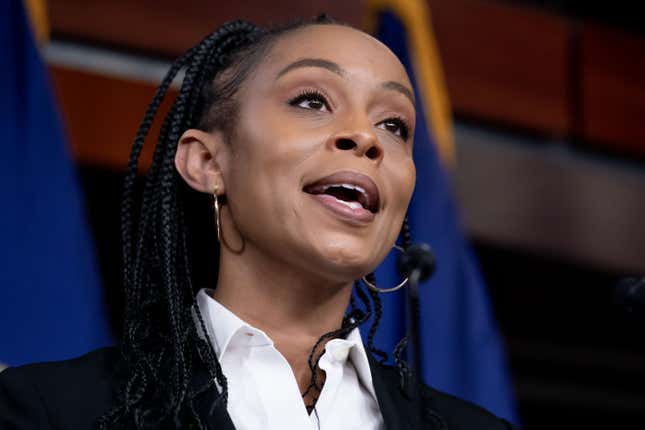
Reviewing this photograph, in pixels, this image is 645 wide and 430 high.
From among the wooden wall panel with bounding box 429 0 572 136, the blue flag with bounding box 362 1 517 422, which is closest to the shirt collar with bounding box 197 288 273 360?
the blue flag with bounding box 362 1 517 422

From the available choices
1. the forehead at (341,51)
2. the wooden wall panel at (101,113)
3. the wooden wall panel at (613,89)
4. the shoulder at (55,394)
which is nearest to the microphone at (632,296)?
the forehead at (341,51)

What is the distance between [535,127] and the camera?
291 cm

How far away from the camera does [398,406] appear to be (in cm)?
104

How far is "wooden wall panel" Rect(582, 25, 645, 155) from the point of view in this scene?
9.71 ft

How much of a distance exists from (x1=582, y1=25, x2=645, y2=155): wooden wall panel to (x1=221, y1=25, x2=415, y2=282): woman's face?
→ 1.97 m

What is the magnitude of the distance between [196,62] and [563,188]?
1.89 metres

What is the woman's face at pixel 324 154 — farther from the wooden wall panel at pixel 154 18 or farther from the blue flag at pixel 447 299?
the wooden wall panel at pixel 154 18

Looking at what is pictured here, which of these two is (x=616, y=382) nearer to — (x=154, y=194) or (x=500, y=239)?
(x=500, y=239)

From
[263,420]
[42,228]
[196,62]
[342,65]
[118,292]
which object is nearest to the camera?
[263,420]

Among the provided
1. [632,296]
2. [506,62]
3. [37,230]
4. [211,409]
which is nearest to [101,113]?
[37,230]

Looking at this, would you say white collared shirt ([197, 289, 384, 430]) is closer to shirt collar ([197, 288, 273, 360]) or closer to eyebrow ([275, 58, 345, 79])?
shirt collar ([197, 288, 273, 360])

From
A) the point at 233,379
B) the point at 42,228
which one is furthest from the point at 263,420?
the point at 42,228

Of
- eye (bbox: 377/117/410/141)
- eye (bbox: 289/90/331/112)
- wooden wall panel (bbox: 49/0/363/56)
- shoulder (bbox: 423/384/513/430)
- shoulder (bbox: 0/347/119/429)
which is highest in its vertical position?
wooden wall panel (bbox: 49/0/363/56)

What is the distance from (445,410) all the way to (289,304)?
8.9 inches
